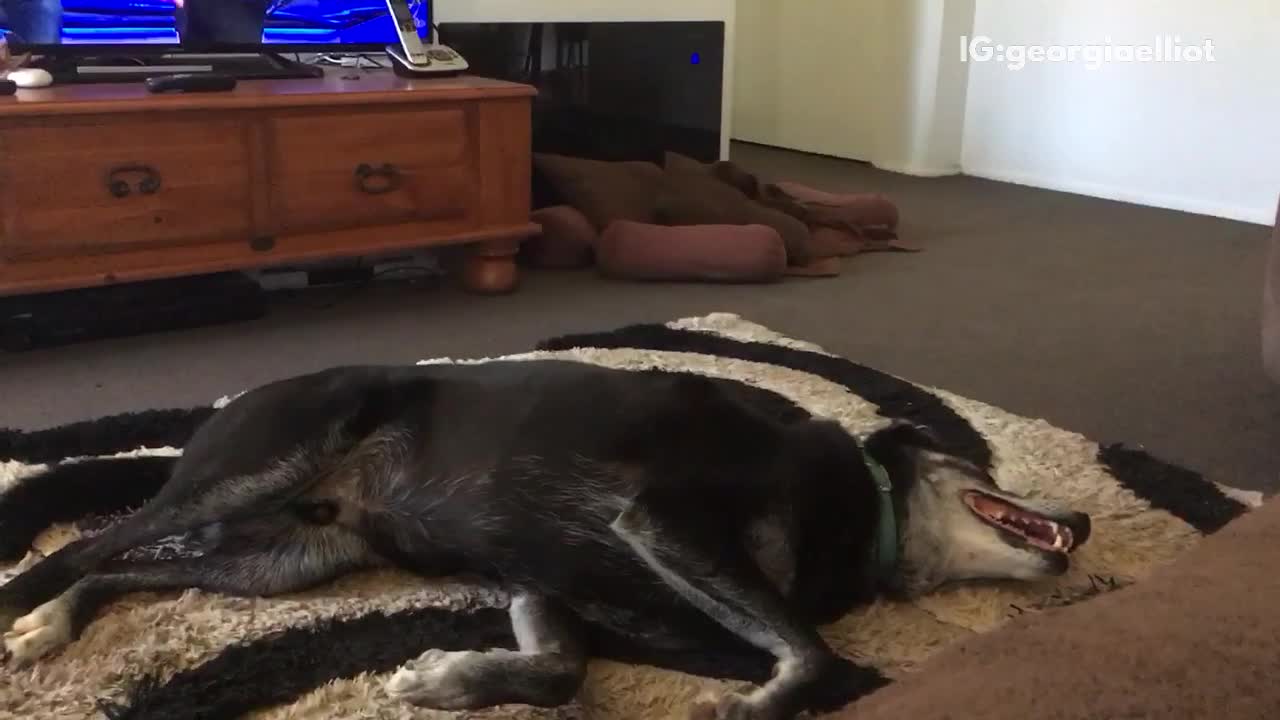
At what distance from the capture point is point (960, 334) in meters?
2.87

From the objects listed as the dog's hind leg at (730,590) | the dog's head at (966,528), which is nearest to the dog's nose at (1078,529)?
the dog's head at (966,528)

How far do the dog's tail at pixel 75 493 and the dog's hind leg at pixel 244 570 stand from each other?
18cm

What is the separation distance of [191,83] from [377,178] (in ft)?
1.62

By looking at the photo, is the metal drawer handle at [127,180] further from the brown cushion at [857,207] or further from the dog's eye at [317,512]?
the brown cushion at [857,207]

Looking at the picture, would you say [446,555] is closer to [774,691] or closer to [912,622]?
[774,691]

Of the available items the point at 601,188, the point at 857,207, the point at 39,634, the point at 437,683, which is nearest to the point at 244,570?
the point at 39,634

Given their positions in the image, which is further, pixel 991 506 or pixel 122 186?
pixel 122 186

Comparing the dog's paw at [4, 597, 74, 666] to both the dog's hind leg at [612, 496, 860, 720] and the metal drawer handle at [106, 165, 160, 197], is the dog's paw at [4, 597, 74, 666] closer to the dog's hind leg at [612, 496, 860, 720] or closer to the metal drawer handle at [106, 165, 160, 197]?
the dog's hind leg at [612, 496, 860, 720]

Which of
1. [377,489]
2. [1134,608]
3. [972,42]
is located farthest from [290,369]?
[972,42]

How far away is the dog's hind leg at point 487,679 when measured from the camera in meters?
1.20

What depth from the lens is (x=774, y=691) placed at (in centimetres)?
120

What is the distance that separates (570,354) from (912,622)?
1.15 meters

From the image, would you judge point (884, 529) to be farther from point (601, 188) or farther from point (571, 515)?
point (601, 188)

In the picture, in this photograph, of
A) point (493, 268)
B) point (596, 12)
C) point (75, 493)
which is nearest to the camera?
point (75, 493)
